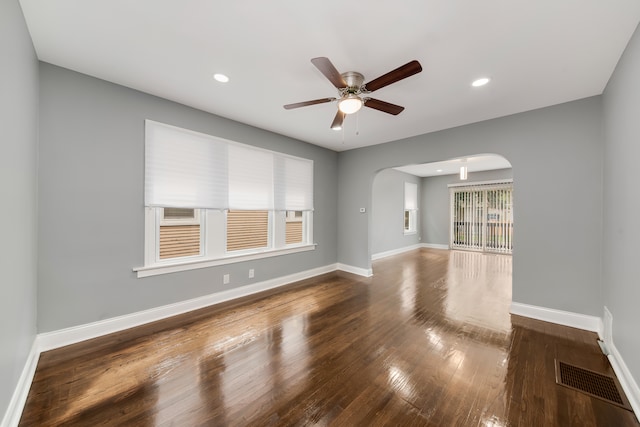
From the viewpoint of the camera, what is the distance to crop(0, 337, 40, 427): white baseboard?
4.83 feet

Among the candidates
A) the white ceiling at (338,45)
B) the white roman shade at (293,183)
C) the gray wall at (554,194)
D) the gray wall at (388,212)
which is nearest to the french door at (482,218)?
the gray wall at (388,212)

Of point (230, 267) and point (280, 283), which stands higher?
point (230, 267)

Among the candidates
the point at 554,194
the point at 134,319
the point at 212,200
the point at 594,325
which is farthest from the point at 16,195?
the point at 594,325

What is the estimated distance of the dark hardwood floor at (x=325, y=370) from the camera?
1.63 metres

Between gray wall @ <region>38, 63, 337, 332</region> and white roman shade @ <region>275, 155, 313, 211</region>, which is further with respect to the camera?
white roman shade @ <region>275, 155, 313, 211</region>

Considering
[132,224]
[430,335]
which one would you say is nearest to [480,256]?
[430,335]

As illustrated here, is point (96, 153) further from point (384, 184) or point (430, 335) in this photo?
point (384, 184)

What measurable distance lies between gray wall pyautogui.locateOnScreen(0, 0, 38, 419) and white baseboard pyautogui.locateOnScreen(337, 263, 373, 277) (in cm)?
454

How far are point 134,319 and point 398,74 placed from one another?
372 cm

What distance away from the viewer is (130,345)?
8.03 feet

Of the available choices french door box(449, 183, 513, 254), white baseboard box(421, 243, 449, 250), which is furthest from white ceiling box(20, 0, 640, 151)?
white baseboard box(421, 243, 449, 250)

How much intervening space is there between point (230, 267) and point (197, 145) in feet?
5.92

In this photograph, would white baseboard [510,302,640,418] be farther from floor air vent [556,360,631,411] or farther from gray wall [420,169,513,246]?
gray wall [420,169,513,246]

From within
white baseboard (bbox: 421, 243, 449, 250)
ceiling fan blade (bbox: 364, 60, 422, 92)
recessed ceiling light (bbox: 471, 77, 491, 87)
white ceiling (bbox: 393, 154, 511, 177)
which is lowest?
white baseboard (bbox: 421, 243, 449, 250)
